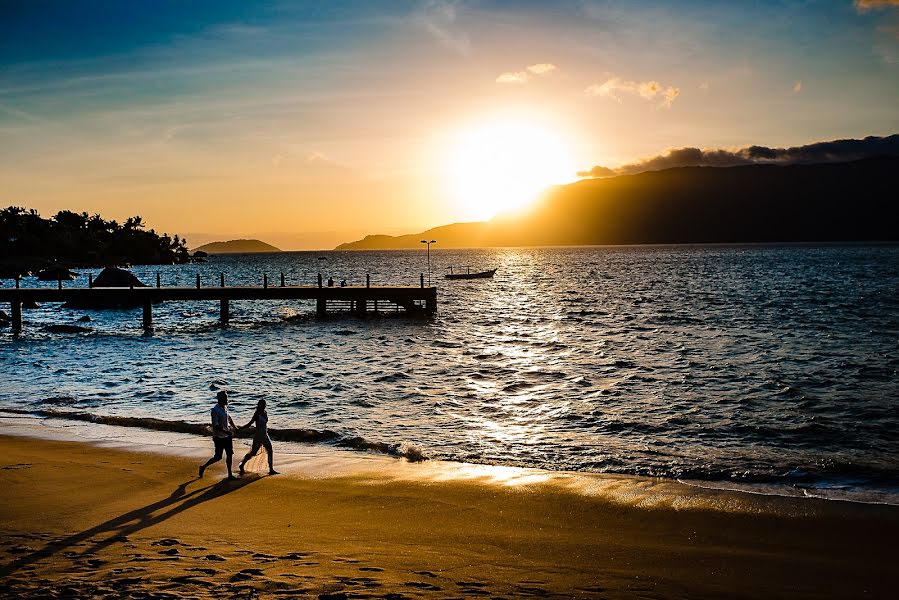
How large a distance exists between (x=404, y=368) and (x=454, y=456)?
1624 cm

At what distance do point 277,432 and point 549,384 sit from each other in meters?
12.7

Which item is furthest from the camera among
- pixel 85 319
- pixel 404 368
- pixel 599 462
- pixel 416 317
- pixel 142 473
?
pixel 85 319

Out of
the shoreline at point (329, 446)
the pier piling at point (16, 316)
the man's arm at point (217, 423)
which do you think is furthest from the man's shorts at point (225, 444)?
the pier piling at point (16, 316)

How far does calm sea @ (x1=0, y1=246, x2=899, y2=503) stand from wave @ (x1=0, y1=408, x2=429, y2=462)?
12cm

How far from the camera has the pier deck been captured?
170 ft

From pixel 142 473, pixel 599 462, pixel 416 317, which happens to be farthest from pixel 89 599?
pixel 416 317

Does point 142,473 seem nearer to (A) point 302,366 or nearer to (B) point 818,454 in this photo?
(B) point 818,454

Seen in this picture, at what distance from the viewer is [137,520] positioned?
11.4 m

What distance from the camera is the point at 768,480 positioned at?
49.2 ft

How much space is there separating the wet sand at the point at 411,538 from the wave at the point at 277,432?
8.01ft

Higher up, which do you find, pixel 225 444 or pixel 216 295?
pixel 216 295

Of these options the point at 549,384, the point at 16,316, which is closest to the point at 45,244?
the point at 16,316

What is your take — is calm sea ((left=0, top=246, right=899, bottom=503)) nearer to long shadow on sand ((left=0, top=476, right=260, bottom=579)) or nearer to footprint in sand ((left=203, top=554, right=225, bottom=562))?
long shadow on sand ((left=0, top=476, right=260, bottom=579))

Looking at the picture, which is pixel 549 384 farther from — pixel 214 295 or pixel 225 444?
pixel 214 295
